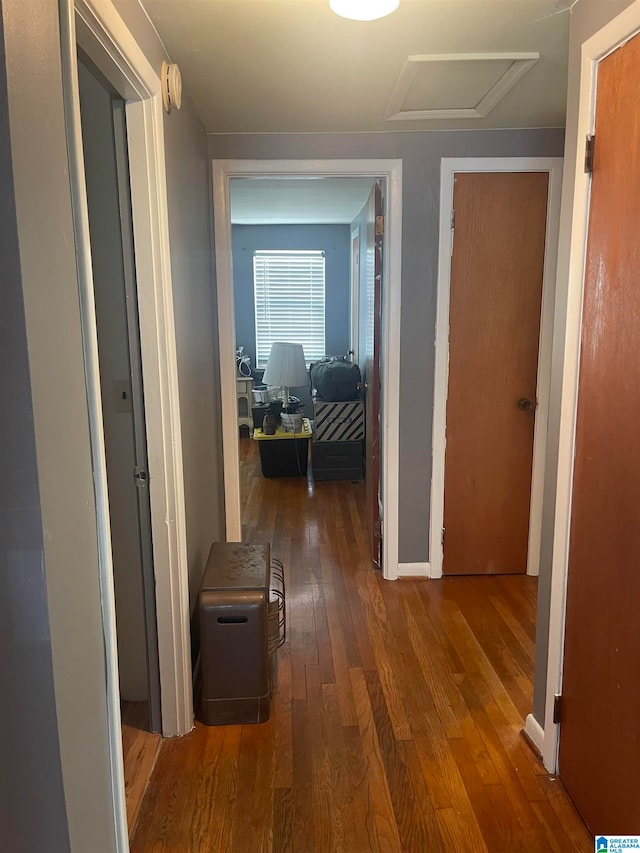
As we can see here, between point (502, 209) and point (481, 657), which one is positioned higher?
point (502, 209)

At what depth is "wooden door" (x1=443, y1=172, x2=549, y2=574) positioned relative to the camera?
288 cm

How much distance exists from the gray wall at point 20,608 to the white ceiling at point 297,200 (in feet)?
9.18

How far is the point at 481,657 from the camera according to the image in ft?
8.16

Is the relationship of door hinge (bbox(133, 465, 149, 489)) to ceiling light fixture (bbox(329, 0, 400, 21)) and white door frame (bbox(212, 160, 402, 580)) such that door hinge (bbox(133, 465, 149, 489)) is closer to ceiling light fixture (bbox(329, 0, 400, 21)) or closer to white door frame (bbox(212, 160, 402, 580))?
white door frame (bbox(212, 160, 402, 580))

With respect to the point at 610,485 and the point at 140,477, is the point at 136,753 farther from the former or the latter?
the point at 610,485

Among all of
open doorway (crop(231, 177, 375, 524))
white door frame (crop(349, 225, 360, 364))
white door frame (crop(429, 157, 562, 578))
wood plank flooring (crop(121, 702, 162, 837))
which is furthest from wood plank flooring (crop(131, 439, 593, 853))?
open doorway (crop(231, 177, 375, 524))

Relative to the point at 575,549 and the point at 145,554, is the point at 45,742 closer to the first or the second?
the point at 145,554

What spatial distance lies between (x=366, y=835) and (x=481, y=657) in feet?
3.35

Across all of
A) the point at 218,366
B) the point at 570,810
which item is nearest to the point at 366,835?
the point at 570,810

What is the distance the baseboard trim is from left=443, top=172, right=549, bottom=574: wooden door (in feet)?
4.02

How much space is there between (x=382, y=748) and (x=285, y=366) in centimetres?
346

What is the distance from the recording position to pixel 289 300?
256 inches

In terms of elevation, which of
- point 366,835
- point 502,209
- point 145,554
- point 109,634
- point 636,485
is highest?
point 502,209

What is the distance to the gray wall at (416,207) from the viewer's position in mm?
2779
